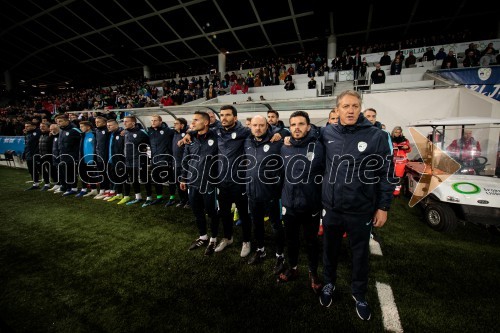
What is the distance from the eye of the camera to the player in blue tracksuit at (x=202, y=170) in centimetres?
371

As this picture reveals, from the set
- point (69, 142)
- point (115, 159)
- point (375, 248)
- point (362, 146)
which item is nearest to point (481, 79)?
point (375, 248)

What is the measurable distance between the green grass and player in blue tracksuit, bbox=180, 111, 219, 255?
26.2 inches

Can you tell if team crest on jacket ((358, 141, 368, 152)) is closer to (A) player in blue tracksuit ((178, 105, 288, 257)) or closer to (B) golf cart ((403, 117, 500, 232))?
(A) player in blue tracksuit ((178, 105, 288, 257))

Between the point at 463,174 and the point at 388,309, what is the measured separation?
3497mm

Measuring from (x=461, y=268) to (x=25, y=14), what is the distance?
4063 cm

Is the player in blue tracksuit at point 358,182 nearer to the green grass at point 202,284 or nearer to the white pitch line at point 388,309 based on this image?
the white pitch line at point 388,309

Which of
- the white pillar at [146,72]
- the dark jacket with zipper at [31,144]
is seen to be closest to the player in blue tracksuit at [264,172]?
the dark jacket with zipper at [31,144]

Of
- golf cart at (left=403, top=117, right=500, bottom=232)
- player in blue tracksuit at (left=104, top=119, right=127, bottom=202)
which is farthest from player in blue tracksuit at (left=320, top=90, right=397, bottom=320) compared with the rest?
player in blue tracksuit at (left=104, top=119, right=127, bottom=202)

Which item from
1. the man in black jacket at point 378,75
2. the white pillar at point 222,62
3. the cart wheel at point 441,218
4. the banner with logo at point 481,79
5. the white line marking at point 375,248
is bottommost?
the white line marking at point 375,248

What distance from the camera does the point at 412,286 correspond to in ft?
9.58

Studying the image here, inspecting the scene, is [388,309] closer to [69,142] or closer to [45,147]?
[69,142]

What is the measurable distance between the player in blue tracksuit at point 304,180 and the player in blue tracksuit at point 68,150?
7384mm

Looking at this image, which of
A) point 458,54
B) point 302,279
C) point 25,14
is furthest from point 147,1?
point 302,279

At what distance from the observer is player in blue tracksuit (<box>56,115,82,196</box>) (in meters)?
7.02
